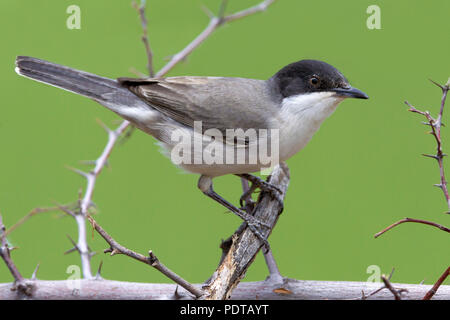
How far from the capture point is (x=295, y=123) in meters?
3.13

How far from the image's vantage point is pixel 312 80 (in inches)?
122

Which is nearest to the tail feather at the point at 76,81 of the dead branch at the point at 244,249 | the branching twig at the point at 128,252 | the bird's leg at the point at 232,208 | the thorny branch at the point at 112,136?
the thorny branch at the point at 112,136

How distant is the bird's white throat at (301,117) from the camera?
10.2 ft

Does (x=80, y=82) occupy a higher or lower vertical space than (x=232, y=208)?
higher

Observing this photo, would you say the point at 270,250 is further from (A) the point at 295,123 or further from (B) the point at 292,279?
(A) the point at 295,123

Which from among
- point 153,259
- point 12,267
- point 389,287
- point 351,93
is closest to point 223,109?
point 351,93

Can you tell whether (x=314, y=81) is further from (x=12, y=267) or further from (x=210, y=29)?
(x=12, y=267)

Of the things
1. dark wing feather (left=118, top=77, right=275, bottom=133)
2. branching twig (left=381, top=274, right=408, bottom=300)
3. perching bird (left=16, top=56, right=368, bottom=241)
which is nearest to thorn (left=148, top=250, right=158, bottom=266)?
branching twig (left=381, top=274, right=408, bottom=300)

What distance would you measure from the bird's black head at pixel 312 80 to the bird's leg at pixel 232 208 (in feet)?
2.60

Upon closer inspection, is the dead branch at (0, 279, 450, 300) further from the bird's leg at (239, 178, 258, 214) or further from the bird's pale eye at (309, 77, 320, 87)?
the bird's pale eye at (309, 77, 320, 87)

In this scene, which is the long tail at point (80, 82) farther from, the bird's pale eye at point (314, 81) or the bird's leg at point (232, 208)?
the bird's pale eye at point (314, 81)

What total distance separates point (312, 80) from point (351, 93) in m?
0.26

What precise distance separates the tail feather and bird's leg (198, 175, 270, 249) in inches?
28.3
